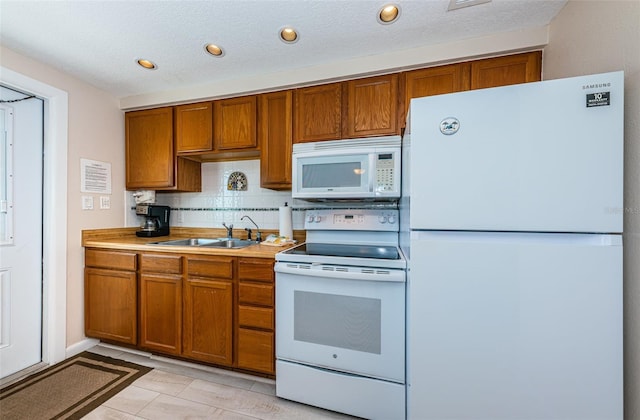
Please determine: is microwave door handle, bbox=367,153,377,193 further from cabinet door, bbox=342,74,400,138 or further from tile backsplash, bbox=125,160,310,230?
tile backsplash, bbox=125,160,310,230

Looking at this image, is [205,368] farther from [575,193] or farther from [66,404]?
[575,193]

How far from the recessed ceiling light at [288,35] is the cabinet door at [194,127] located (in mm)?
948

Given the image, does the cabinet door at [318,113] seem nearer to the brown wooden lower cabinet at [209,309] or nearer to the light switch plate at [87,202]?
the brown wooden lower cabinet at [209,309]

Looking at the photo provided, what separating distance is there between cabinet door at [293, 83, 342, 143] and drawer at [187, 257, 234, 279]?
3.38ft

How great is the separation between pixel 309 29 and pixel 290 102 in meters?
0.55

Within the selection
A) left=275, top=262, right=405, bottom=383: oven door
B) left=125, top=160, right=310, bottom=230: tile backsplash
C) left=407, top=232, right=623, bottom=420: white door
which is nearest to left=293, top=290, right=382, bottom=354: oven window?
left=275, top=262, right=405, bottom=383: oven door

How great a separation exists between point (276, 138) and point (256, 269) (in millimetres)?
1028

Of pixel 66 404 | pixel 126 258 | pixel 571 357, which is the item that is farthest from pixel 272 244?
pixel 571 357

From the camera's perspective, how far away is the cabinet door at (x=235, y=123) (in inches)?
85.1

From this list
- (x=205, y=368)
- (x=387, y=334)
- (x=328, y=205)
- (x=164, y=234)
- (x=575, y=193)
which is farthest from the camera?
(x=164, y=234)

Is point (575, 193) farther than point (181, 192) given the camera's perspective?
No

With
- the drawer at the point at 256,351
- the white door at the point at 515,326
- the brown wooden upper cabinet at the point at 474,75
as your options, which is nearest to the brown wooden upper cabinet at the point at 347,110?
the brown wooden upper cabinet at the point at 474,75

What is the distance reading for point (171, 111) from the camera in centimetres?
239

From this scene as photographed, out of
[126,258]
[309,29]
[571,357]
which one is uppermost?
[309,29]
